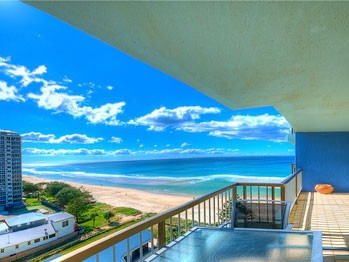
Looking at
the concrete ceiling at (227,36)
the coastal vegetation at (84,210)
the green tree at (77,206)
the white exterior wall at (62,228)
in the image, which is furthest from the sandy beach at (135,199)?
the concrete ceiling at (227,36)

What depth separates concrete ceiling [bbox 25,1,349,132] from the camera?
4.28 feet

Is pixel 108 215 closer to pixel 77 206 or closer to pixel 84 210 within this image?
pixel 84 210

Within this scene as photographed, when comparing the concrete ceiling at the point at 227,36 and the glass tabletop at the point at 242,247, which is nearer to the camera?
the concrete ceiling at the point at 227,36

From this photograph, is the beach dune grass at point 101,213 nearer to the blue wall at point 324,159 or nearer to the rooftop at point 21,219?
the rooftop at point 21,219

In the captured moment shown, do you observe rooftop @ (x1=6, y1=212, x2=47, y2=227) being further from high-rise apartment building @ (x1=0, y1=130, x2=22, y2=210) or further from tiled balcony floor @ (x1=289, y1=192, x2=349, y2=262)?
tiled balcony floor @ (x1=289, y1=192, x2=349, y2=262)

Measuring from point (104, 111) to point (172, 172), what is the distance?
15.1 m

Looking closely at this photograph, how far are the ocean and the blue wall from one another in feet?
54.3

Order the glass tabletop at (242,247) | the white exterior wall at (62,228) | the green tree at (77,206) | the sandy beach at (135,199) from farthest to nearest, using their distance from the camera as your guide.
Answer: the sandy beach at (135,199) → the green tree at (77,206) → the white exterior wall at (62,228) → the glass tabletop at (242,247)

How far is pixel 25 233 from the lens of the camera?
10.9m

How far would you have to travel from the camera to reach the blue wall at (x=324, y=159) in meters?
8.00


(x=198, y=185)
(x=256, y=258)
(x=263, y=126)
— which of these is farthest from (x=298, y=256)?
(x=263, y=126)

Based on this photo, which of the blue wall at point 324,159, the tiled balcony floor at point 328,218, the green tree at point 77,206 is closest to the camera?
the tiled balcony floor at point 328,218

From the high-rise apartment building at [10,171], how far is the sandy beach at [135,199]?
7.20 m

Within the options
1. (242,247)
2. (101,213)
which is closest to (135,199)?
(101,213)
